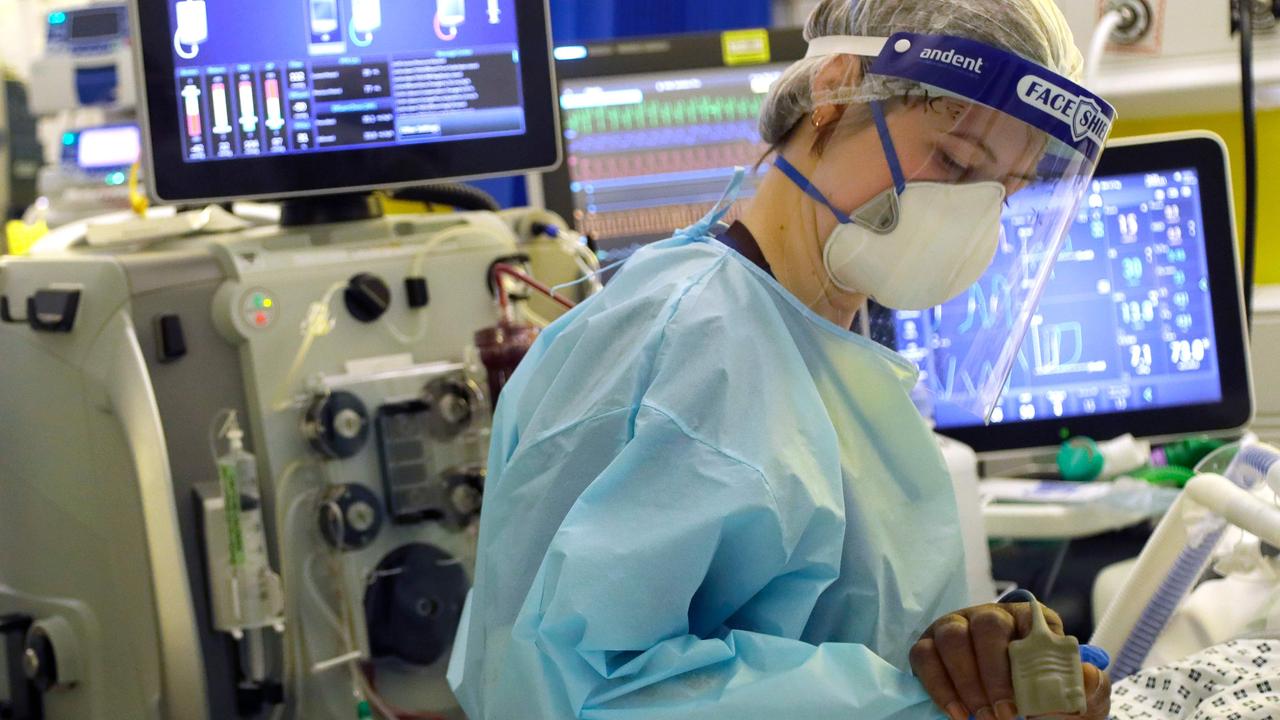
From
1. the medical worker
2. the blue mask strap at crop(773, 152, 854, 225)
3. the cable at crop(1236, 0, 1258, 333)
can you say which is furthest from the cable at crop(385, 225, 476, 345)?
the cable at crop(1236, 0, 1258, 333)

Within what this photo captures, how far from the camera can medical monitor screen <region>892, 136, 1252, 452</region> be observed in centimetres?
198

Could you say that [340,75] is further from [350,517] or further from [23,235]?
[23,235]

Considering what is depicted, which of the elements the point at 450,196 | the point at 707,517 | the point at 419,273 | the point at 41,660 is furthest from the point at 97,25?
the point at 707,517

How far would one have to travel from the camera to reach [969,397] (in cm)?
123

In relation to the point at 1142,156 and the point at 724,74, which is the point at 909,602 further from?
the point at 724,74

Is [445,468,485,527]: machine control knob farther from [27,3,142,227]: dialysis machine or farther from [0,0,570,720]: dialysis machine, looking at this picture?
[27,3,142,227]: dialysis machine

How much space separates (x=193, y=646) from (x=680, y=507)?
75cm

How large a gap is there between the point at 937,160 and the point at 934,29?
0.33ft

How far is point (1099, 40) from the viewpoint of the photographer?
211 centimetres

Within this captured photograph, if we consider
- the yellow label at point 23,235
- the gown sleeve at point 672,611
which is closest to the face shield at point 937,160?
the gown sleeve at point 672,611

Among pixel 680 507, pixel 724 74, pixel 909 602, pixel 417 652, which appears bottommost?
pixel 417 652

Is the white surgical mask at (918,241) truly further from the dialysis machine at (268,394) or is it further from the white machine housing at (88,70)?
the white machine housing at (88,70)

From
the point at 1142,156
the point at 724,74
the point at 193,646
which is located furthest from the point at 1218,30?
the point at 193,646

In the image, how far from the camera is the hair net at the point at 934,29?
1.07 meters
